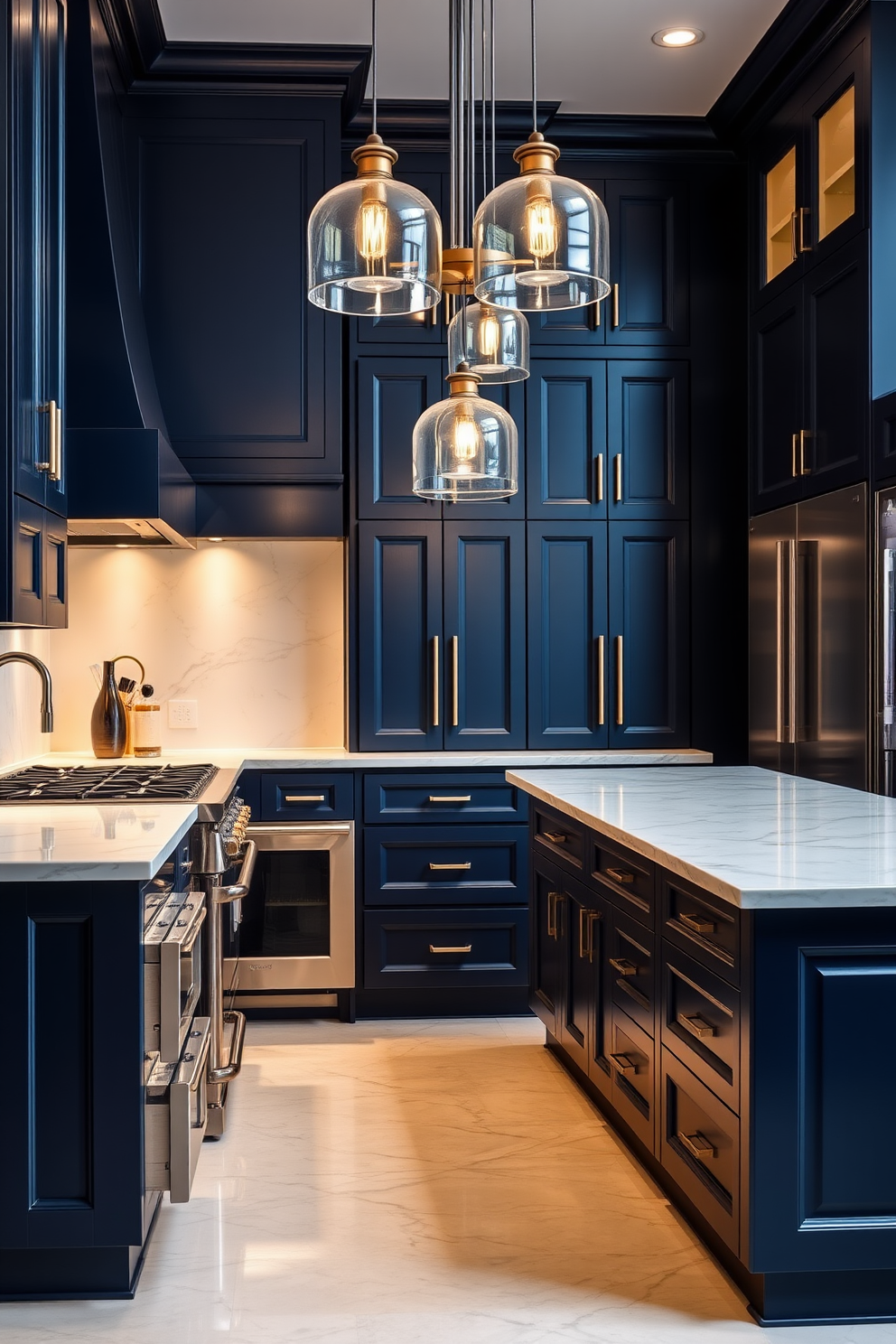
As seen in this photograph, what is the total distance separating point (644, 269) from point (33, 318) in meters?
2.44

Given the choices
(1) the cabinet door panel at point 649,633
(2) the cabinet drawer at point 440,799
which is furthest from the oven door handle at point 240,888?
(1) the cabinet door panel at point 649,633

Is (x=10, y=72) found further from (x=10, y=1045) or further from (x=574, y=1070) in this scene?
(x=574, y=1070)

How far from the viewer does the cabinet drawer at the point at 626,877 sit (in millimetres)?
2607

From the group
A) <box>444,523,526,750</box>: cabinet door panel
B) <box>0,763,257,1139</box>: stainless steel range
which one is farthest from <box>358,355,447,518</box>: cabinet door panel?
<box>0,763,257,1139</box>: stainless steel range

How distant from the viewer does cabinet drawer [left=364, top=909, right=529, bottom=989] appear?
4.20m

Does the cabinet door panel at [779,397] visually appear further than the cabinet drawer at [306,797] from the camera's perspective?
No

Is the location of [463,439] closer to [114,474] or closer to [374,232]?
[374,232]

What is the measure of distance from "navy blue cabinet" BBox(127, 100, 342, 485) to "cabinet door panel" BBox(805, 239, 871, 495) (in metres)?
1.61

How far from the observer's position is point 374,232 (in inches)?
73.4

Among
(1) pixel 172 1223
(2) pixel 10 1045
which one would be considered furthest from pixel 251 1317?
(2) pixel 10 1045

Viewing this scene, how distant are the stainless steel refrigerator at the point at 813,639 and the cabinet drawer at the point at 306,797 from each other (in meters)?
1.46

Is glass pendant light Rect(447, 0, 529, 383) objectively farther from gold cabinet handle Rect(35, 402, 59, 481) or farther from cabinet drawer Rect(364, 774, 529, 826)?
cabinet drawer Rect(364, 774, 529, 826)

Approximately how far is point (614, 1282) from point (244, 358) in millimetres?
3164

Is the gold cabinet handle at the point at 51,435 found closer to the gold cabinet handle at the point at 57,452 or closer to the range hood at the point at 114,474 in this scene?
the gold cabinet handle at the point at 57,452
